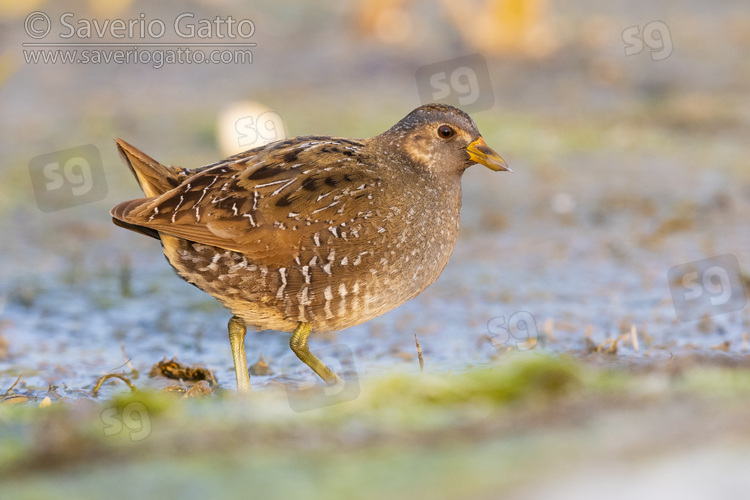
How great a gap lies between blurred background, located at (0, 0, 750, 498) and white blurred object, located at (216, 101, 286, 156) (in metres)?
0.02

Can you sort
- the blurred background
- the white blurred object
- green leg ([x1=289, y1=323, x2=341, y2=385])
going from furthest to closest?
the white blurred object → the blurred background → green leg ([x1=289, y1=323, x2=341, y2=385])

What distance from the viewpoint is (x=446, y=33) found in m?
12.0

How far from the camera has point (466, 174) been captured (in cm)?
839

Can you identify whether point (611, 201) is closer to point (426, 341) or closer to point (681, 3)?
point (426, 341)

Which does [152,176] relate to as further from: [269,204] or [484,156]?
[484,156]

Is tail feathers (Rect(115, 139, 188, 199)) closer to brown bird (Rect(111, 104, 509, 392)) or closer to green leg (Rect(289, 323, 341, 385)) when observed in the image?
brown bird (Rect(111, 104, 509, 392))

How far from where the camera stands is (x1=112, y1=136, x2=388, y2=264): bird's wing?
171 inches

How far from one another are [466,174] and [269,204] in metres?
4.19

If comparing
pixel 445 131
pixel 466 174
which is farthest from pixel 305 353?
pixel 466 174

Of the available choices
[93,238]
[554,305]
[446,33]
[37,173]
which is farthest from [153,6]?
[554,305]

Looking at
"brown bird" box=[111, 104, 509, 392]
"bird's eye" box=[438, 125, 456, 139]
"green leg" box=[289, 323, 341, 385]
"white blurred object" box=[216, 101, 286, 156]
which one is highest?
"white blurred object" box=[216, 101, 286, 156]

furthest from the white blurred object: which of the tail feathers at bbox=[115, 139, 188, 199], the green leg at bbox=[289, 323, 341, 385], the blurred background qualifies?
the green leg at bbox=[289, 323, 341, 385]

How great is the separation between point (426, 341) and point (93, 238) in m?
2.98

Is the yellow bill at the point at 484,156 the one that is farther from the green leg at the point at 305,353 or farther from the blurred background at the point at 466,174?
the green leg at the point at 305,353
